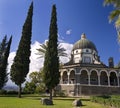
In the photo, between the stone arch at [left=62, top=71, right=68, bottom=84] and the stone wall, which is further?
the stone arch at [left=62, top=71, right=68, bottom=84]

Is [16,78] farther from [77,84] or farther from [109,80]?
[109,80]

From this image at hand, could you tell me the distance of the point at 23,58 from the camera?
3659 cm

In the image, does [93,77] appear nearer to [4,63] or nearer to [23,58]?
[23,58]

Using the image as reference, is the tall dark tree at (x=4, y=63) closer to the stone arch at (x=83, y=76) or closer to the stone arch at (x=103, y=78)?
the stone arch at (x=83, y=76)

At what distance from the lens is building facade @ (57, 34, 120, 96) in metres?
46.7

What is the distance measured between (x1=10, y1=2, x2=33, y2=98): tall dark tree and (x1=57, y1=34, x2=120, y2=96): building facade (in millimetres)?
14917

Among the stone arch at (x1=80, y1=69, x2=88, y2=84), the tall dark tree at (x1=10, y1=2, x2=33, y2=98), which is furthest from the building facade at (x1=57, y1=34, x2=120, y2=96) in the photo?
the tall dark tree at (x1=10, y1=2, x2=33, y2=98)

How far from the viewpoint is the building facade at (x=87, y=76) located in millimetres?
46656

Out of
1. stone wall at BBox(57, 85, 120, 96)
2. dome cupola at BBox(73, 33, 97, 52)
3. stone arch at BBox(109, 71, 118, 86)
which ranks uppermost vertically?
dome cupola at BBox(73, 33, 97, 52)

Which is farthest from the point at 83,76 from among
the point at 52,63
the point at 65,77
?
the point at 52,63

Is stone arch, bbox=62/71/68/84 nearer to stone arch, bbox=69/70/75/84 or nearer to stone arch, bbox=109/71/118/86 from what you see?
stone arch, bbox=69/70/75/84

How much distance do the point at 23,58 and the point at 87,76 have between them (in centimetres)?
2077

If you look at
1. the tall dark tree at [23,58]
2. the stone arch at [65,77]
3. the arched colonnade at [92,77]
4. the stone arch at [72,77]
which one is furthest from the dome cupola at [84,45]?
the tall dark tree at [23,58]

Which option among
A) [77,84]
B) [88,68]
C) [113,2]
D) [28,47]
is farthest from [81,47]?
[113,2]
